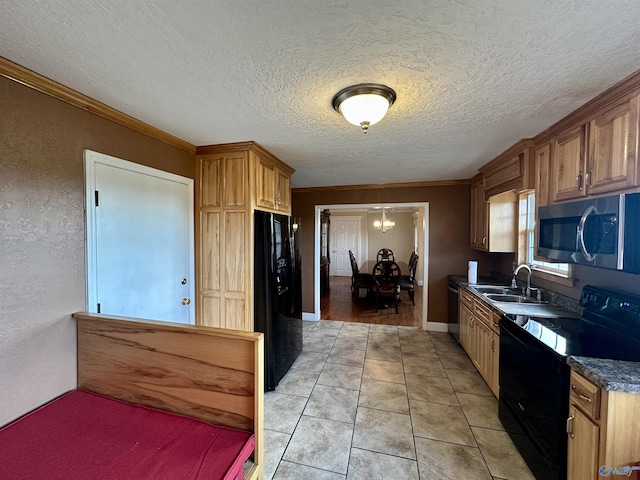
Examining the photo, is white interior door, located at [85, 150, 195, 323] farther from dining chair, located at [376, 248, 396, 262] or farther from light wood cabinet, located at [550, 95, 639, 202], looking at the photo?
dining chair, located at [376, 248, 396, 262]

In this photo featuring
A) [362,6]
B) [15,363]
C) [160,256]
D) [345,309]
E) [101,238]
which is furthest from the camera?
[345,309]

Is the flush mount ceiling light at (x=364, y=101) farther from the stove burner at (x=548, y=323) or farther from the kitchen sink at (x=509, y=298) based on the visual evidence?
the kitchen sink at (x=509, y=298)

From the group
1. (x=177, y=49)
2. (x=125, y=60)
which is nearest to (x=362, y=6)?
(x=177, y=49)

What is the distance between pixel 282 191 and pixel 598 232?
2.70m

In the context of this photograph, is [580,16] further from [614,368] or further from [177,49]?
[177,49]

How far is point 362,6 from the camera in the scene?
0.95 metres

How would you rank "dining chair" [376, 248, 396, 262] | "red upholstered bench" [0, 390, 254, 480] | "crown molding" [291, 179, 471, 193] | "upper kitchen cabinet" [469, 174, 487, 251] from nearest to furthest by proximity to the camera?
"red upholstered bench" [0, 390, 254, 480], "upper kitchen cabinet" [469, 174, 487, 251], "crown molding" [291, 179, 471, 193], "dining chair" [376, 248, 396, 262]

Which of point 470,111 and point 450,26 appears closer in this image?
point 450,26

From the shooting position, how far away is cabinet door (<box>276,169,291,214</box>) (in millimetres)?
2977

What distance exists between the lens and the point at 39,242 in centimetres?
138

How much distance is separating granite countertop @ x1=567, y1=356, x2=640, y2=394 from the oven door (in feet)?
0.32

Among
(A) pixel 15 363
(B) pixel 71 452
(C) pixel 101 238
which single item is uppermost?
(C) pixel 101 238

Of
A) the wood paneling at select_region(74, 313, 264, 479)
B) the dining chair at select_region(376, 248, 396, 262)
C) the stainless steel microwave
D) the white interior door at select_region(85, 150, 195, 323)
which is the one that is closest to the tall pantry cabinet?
the white interior door at select_region(85, 150, 195, 323)

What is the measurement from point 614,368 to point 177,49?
248cm
